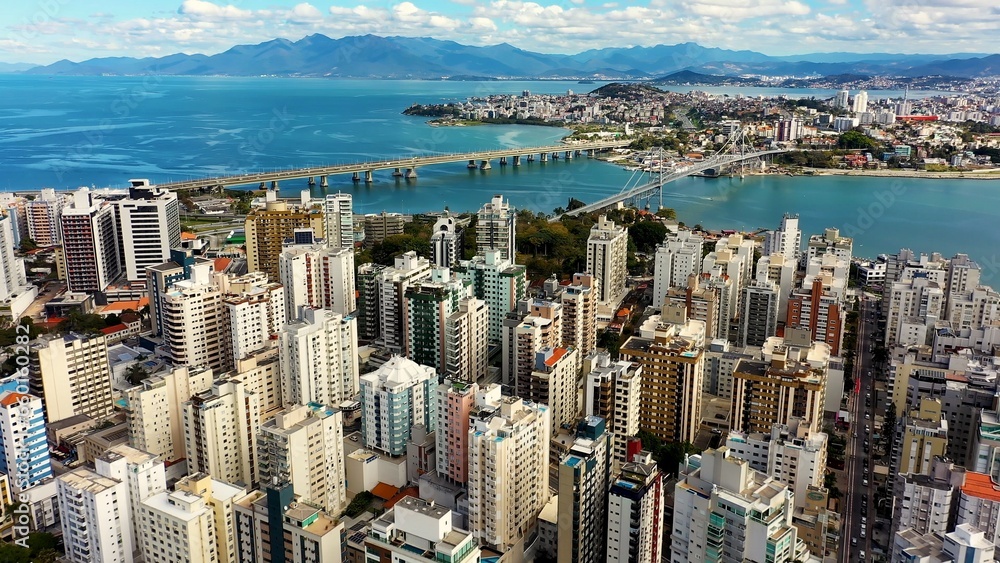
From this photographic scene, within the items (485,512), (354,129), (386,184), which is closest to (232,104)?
(354,129)

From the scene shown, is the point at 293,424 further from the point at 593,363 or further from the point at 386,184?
the point at 386,184

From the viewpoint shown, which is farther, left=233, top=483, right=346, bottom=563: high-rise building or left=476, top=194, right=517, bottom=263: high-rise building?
left=476, top=194, right=517, bottom=263: high-rise building

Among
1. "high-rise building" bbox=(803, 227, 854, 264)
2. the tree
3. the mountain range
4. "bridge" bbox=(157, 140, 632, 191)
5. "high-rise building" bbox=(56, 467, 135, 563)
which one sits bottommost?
"high-rise building" bbox=(56, 467, 135, 563)

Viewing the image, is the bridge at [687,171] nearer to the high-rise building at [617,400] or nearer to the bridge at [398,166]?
the bridge at [398,166]

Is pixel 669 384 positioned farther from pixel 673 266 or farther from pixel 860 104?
pixel 860 104

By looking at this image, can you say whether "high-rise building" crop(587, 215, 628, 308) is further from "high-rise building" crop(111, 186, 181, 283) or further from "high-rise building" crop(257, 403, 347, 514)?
"high-rise building" crop(111, 186, 181, 283)

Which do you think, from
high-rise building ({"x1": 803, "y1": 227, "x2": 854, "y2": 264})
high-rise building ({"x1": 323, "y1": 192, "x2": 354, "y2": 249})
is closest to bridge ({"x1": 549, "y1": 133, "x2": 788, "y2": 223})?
high-rise building ({"x1": 323, "y1": 192, "x2": 354, "y2": 249})

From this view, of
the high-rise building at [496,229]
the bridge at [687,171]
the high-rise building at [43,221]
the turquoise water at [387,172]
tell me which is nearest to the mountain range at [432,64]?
the turquoise water at [387,172]

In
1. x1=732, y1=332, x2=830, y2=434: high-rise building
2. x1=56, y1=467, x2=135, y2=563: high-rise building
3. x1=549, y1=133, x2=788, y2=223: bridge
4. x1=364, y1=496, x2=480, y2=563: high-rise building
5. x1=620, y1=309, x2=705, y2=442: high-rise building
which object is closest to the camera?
x1=364, y1=496, x2=480, y2=563: high-rise building
